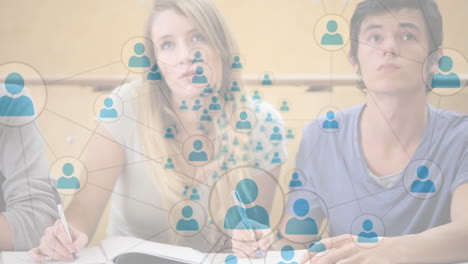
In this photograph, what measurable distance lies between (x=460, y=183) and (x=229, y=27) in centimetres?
78

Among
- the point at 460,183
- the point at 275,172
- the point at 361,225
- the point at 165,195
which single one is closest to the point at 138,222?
the point at 165,195

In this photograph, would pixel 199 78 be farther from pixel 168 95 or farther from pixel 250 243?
pixel 250 243

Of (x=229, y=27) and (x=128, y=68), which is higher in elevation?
(x=229, y=27)

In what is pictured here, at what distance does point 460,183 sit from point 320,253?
44cm

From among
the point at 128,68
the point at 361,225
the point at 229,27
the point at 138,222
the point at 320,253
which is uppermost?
the point at 229,27

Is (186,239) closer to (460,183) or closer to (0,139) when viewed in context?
(0,139)

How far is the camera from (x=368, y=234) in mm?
1597

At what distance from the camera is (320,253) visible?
5.23ft

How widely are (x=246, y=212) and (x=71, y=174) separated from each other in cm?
50

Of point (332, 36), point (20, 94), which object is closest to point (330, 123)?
point (332, 36)

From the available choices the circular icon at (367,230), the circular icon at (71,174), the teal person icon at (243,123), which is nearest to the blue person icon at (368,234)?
the circular icon at (367,230)

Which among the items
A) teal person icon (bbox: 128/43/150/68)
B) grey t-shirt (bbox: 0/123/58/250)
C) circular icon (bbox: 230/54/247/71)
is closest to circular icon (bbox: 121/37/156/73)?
teal person icon (bbox: 128/43/150/68)

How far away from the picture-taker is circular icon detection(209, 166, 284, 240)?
1583mm

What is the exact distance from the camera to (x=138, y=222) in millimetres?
1596
